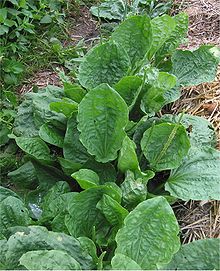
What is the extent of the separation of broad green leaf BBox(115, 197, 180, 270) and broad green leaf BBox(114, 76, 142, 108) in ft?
1.81

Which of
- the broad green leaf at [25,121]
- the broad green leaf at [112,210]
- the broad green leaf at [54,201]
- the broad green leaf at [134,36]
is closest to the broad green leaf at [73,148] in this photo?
the broad green leaf at [54,201]

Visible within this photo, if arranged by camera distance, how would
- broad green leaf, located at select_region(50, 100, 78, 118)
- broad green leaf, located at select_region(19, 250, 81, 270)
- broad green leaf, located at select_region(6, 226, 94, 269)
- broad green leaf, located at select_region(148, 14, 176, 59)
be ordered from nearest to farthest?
broad green leaf, located at select_region(19, 250, 81, 270) < broad green leaf, located at select_region(6, 226, 94, 269) < broad green leaf, located at select_region(50, 100, 78, 118) < broad green leaf, located at select_region(148, 14, 176, 59)

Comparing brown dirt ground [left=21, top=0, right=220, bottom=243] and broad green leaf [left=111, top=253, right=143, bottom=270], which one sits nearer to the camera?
broad green leaf [left=111, top=253, right=143, bottom=270]

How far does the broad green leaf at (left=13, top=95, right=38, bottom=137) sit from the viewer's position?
8.13 ft

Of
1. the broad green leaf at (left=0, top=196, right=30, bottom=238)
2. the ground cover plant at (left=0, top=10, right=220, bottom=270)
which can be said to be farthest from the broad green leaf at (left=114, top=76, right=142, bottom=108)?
the broad green leaf at (left=0, top=196, right=30, bottom=238)

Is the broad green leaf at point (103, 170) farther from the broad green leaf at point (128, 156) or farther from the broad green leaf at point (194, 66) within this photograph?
the broad green leaf at point (194, 66)

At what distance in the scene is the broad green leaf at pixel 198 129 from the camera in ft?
7.64

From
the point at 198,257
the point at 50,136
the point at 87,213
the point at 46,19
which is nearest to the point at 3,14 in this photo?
the point at 46,19

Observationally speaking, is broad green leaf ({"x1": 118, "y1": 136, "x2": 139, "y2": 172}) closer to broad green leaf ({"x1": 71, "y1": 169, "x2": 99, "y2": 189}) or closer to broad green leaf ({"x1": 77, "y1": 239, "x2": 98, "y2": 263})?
broad green leaf ({"x1": 71, "y1": 169, "x2": 99, "y2": 189})

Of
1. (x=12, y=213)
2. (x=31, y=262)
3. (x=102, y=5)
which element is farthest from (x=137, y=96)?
(x=102, y=5)

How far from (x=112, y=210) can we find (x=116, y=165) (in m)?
0.35

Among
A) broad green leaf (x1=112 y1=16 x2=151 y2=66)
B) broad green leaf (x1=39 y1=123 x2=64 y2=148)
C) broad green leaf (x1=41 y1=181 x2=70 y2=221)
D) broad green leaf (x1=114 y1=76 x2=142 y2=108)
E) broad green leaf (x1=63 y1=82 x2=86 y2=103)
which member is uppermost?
Result: broad green leaf (x1=112 y1=16 x2=151 y2=66)

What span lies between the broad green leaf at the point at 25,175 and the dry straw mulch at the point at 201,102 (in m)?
0.63

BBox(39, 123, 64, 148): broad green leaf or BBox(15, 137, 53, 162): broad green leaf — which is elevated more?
BBox(39, 123, 64, 148): broad green leaf
